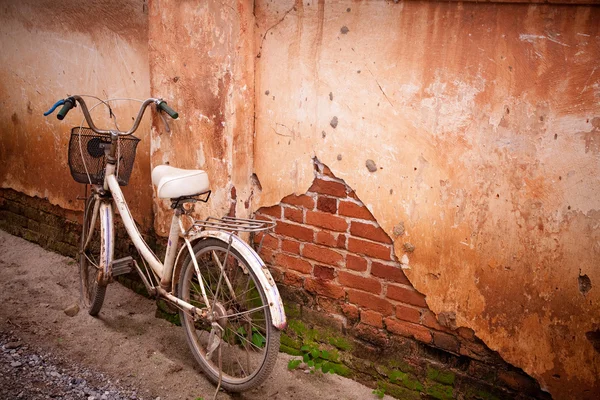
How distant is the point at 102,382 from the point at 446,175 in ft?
6.90

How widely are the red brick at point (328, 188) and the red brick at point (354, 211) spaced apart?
54 millimetres

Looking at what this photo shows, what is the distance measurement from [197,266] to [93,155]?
3.44 ft

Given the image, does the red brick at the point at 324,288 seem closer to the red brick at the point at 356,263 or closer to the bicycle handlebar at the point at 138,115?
the red brick at the point at 356,263

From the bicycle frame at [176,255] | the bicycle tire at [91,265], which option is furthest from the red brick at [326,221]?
the bicycle tire at [91,265]

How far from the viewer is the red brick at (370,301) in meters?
2.62

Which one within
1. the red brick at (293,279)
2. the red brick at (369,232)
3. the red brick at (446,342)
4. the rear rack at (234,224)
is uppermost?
the rear rack at (234,224)

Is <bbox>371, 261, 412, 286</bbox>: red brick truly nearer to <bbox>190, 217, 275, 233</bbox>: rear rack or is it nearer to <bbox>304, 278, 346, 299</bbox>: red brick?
<bbox>304, 278, 346, 299</bbox>: red brick

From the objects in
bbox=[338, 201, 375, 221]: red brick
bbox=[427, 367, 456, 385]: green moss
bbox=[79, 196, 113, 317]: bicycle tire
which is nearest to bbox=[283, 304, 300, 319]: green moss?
bbox=[338, 201, 375, 221]: red brick

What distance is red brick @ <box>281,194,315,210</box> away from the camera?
275cm

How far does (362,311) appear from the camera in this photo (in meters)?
2.71

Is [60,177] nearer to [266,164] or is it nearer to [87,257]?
[87,257]

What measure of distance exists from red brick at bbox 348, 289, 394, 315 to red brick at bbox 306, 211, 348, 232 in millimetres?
359

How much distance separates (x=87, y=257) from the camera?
11.1 feet

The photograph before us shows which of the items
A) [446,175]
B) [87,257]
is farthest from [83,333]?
[446,175]
